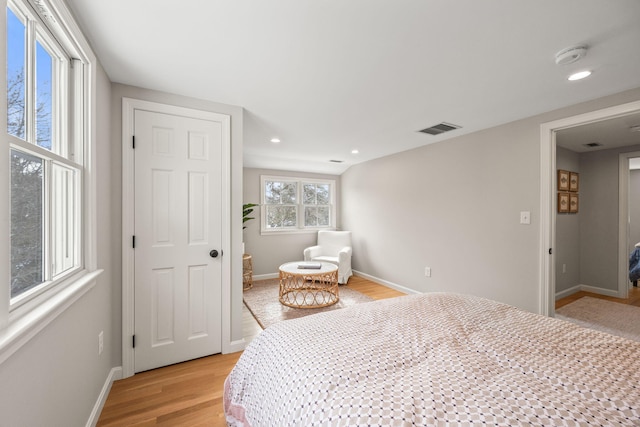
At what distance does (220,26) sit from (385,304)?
1915mm

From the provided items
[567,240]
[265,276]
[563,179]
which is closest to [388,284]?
[265,276]

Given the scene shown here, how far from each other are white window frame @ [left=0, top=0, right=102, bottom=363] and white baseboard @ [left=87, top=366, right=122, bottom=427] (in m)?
0.81

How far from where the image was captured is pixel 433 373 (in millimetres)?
957

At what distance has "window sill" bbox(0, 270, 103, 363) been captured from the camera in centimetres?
77

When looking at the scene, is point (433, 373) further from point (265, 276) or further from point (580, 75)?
point (265, 276)

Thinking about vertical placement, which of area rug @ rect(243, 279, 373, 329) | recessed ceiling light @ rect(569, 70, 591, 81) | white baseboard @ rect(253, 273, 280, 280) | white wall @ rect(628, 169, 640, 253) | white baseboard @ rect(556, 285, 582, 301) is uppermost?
recessed ceiling light @ rect(569, 70, 591, 81)

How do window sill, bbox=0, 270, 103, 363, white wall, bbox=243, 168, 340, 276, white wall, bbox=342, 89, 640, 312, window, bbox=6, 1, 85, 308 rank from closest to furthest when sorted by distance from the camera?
window sill, bbox=0, 270, 103, 363 < window, bbox=6, 1, 85, 308 < white wall, bbox=342, 89, 640, 312 < white wall, bbox=243, 168, 340, 276

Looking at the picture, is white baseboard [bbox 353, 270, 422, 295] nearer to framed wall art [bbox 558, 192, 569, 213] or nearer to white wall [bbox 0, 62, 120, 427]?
framed wall art [bbox 558, 192, 569, 213]

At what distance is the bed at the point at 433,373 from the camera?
0.78m

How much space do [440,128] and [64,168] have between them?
3.36 m

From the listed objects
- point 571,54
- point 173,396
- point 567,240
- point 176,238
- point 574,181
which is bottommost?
point 173,396

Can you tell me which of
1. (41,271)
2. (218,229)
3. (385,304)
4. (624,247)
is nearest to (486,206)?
(385,304)

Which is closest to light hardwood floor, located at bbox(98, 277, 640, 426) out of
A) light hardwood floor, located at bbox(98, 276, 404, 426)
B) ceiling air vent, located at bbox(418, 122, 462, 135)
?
light hardwood floor, located at bbox(98, 276, 404, 426)

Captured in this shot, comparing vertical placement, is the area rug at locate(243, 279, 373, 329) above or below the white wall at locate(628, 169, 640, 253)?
below
